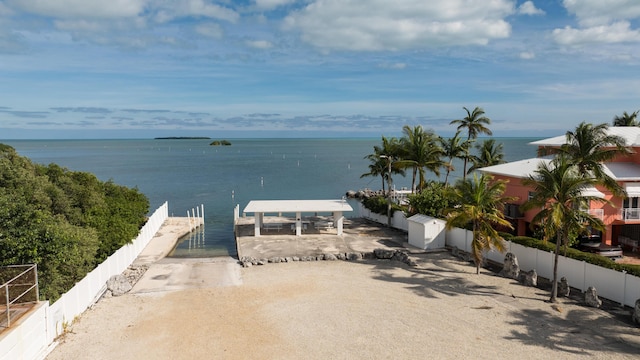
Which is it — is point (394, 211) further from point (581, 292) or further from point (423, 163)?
point (581, 292)

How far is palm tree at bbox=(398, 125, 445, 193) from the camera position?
110 ft

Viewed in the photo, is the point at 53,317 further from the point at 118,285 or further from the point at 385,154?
the point at 385,154

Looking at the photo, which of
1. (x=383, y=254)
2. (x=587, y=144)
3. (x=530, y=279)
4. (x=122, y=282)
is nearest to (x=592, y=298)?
(x=530, y=279)

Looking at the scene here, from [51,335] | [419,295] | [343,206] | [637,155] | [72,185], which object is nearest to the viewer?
[51,335]

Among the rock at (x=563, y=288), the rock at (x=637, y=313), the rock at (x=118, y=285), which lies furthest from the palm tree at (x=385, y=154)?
the rock at (x=118, y=285)

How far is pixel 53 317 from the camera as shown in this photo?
14656 millimetres

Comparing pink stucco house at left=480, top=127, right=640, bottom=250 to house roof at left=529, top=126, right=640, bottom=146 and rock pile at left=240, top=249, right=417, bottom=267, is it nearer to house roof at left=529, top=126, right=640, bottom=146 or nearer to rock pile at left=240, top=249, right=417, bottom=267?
house roof at left=529, top=126, right=640, bottom=146

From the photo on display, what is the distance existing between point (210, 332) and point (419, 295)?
9014 millimetres

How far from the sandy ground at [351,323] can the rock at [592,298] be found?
0.42m

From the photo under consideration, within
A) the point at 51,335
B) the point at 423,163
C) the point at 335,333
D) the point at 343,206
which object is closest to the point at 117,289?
the point at 51,335

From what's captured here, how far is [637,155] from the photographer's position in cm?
2867

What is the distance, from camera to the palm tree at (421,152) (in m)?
33.6

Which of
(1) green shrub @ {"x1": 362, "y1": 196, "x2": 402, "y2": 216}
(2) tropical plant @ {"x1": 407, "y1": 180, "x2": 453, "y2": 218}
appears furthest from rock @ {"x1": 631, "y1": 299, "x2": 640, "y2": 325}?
(1) green shrub @ {"x1": 362, "y1": 196, "x2": 402, "y2": 216}

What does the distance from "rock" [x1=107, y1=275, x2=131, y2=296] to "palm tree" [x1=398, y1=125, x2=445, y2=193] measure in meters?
21.2
